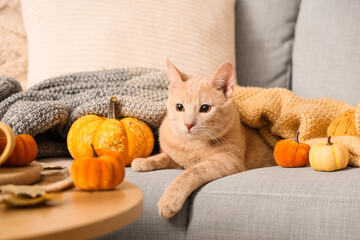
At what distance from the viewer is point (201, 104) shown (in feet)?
4.26

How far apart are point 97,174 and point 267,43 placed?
5.51 feet

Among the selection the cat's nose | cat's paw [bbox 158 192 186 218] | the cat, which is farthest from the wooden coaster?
the cat's nose

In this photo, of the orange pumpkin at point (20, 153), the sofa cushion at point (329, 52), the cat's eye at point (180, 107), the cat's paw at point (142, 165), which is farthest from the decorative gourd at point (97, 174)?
the sofa cushion at point (329, 52)

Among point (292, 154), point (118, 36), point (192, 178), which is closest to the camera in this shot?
point (192, 178)

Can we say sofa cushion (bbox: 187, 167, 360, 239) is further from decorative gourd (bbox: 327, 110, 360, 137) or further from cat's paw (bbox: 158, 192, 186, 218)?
decorative gourd (bbox: 327, 110, 360, 137)

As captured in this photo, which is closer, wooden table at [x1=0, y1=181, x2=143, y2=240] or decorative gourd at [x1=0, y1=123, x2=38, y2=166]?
wooden table at [x1=0, y1=181, x2=143, y2=240]

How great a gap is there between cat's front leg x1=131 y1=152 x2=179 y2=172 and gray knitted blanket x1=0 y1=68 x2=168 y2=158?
0.19m

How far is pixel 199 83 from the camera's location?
1366mm

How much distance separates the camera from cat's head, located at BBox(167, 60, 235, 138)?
4.20 feet

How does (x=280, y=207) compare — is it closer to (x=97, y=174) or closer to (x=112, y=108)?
(x=97, y=174)

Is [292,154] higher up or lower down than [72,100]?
lower down

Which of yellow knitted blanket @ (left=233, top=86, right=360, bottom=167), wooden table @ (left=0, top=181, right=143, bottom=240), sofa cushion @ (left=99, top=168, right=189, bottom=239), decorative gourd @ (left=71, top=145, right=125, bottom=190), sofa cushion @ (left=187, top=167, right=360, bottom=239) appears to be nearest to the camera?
wooden table @ (left=0, top=181, right=143, bottom=240)

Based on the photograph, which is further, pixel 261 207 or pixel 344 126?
pixel 344 126

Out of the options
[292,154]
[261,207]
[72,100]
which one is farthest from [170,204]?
[72,100]
